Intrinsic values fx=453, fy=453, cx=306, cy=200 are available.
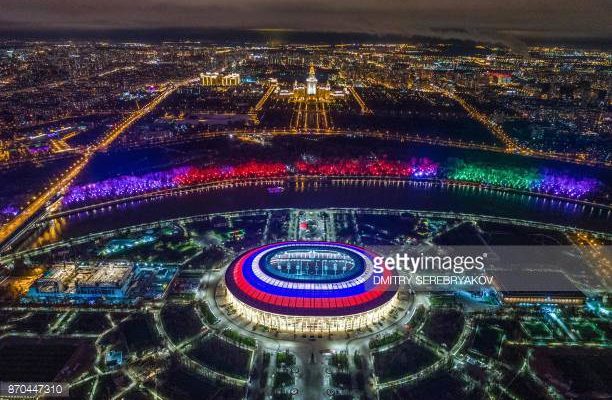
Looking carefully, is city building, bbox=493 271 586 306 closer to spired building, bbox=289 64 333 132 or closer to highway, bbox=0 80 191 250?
highway, bbox=0 80 191 250

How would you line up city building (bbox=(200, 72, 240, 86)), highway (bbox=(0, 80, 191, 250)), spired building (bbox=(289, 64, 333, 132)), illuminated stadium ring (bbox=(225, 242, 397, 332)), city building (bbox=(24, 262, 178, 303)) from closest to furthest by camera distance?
illuminated stadium ring (bbox=(225, 242, 397, 332))
city building (bbox=(24, 262, 178, 303))
highway (bbox=(0, 80, 191, 250))
spired building (bbox=(289, 64, 333, 132))
city building (bbox=(200, 72, 240, 86))

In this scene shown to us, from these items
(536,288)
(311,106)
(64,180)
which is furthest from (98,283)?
(311,106)

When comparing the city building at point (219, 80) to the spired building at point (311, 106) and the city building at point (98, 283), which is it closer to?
the spired building at point (311, 106)

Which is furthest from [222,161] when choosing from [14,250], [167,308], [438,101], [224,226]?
[438,101]

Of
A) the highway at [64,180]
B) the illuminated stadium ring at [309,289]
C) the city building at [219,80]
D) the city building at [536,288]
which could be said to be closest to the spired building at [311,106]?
the city building at [219,80]

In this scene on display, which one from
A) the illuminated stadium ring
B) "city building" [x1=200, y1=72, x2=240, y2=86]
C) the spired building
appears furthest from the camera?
"city building" [x1=200, y1=72, x2=240, y2=86]

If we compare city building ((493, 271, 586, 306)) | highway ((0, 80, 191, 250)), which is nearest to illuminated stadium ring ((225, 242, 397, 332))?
city building ((493, 271, 586, 306))

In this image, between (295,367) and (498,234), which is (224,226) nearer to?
(295,367)

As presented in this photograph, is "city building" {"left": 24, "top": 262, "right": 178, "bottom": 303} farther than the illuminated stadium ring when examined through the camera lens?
Yes

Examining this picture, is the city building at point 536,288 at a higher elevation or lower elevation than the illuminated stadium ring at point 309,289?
lower
